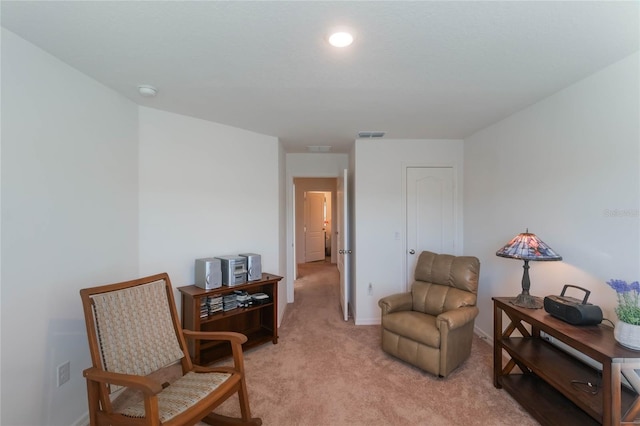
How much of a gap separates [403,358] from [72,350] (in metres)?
2.52

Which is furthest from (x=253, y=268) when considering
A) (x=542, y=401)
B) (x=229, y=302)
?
(x=542, y=401)

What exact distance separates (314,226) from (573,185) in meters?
6.36

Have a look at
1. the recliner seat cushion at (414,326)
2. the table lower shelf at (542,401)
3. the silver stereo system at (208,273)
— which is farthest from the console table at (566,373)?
the silver stereo system at (208,273)

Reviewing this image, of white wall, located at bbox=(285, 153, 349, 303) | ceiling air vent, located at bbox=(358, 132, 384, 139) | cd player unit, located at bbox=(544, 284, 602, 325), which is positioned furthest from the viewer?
white wall, located at bbox=(285, 153, 349, 303)

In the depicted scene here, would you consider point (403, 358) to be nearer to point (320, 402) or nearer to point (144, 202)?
point (320, 402)

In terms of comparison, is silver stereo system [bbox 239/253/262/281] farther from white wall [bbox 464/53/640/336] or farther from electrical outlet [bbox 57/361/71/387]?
white wall [bbox 464/53/640/336]

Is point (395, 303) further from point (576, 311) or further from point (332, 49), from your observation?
point (332, 49)

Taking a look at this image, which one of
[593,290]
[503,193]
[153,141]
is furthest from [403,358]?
[153,141]

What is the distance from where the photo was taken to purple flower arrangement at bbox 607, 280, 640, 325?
1419mm

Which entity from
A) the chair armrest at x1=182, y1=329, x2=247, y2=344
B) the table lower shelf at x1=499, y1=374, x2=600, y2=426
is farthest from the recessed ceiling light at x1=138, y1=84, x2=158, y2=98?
the table lower shelf at x1=499, y1=374, x2=600, y2=426

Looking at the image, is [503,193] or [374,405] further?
[503,193]

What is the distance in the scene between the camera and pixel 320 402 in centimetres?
203

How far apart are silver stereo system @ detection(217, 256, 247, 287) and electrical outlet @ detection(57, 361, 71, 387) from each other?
1.19 m

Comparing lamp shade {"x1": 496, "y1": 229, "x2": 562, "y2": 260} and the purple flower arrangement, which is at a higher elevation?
lamp shade {"x1": 496, "y1": 229, "x2": 562, "y2": 260}
